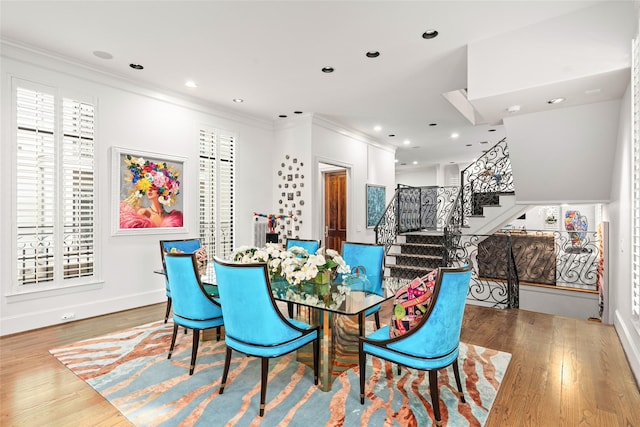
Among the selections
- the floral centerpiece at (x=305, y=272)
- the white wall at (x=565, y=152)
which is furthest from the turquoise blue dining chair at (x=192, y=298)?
the white wall at (x=565, y=152)

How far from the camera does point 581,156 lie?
172 inches

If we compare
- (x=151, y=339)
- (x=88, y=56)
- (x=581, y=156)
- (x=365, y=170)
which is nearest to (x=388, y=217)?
(x=365, y=170)

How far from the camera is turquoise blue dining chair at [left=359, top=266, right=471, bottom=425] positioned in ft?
6.55

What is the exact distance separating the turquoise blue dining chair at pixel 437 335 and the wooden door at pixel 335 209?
5325mm

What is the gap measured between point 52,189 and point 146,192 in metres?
1.02

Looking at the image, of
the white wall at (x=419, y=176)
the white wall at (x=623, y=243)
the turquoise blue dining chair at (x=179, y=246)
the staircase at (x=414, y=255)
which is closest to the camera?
the white wall at (x=623, y=243)

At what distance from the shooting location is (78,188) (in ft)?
13.2

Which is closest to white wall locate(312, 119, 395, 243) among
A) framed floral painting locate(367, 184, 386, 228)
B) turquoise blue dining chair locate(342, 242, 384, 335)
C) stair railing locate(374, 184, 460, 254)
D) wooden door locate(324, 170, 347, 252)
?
framed floral painting locate(367, 184, 386, 228)

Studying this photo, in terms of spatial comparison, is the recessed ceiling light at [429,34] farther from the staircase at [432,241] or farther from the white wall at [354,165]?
the staircase at [432,241]

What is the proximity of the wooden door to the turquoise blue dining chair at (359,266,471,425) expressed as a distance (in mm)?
5325

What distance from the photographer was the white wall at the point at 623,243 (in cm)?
299

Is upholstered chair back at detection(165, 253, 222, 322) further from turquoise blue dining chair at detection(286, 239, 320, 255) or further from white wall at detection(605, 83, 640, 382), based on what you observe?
white wall at detection(605, 83, 640, 382)

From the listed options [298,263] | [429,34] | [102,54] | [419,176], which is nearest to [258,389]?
[298,263]

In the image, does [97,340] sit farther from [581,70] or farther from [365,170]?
[365,170]
